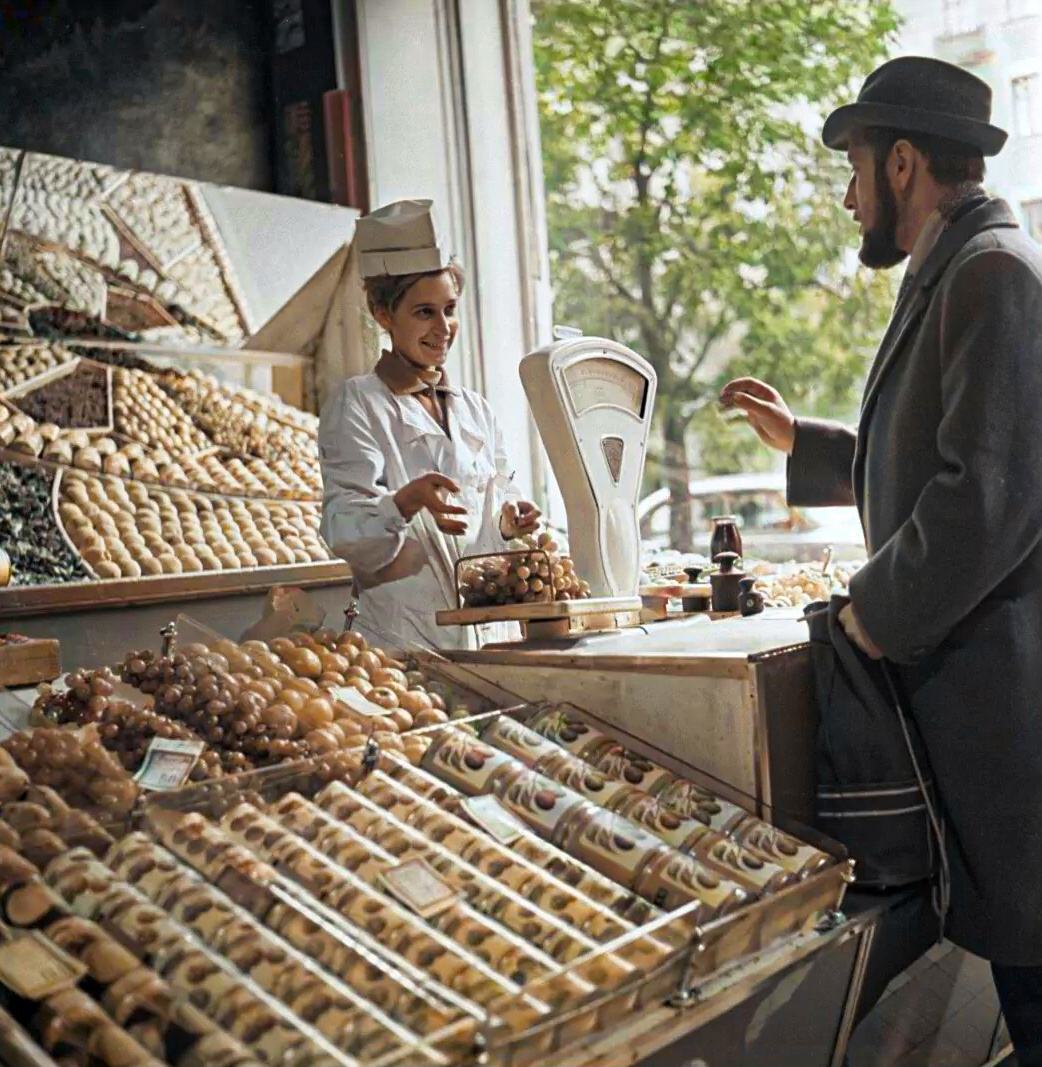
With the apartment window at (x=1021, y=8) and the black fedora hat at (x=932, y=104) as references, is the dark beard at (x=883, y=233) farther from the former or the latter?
the apartment window at (x=1021, y=8)

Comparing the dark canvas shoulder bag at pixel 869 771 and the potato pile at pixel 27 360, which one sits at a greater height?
the potato pile at pixel 27 360

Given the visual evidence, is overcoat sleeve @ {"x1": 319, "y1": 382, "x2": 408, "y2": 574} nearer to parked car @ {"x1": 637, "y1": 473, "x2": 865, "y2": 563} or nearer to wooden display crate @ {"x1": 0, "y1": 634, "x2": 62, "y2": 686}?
wooden display crate @ {"x1": 0, "y1": 634, "x2": 62, "y2": 686}

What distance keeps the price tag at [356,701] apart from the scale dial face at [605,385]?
0.81 metres

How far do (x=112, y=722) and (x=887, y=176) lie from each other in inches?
58.6

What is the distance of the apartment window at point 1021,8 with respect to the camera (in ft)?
16.2

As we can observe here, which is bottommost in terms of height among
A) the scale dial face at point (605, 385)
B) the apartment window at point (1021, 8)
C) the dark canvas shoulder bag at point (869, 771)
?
the dark canvas shoulder bag at point (869, 771)

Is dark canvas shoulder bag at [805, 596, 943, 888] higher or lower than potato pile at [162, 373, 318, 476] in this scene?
lower

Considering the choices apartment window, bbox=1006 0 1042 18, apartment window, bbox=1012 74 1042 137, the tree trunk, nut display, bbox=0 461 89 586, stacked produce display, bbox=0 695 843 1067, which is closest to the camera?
stacked produce display, bbox=0 695 843 1067

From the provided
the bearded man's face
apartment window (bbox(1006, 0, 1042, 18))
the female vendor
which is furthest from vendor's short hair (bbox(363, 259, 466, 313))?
apartment window (bbox(1006, 0, 1042, 18))

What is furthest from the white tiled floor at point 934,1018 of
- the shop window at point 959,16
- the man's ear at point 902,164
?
the shop window at point 959,16

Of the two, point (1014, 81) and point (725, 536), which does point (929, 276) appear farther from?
point (1014, 81)

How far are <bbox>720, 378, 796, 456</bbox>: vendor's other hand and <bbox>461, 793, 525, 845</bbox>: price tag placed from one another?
1.09m

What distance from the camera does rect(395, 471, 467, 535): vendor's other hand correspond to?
2471 mm

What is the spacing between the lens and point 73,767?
5.25ft
